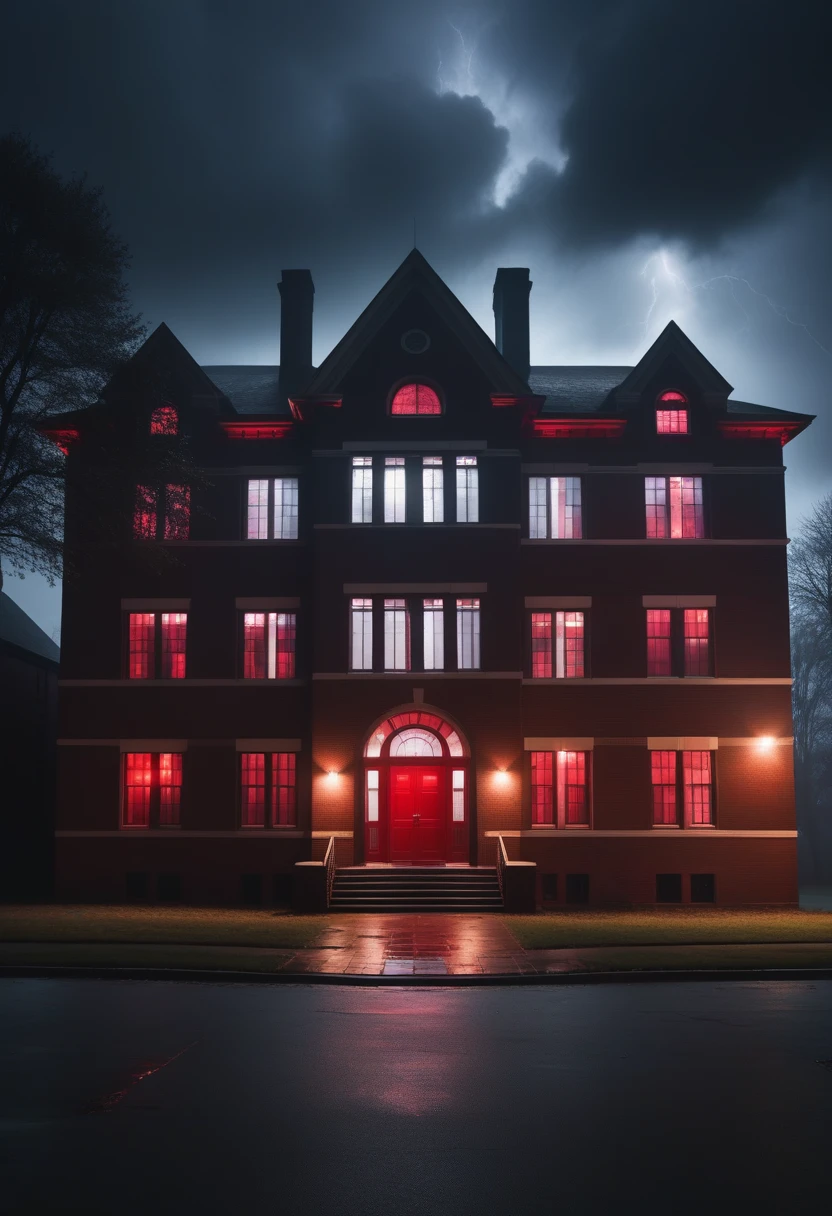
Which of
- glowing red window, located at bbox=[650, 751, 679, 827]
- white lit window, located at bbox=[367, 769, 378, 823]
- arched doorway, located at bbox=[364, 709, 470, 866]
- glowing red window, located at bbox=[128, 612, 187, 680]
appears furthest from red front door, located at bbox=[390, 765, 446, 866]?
glowing red window, located at bbox=[128, 612, 187, 680]

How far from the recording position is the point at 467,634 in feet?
97.8

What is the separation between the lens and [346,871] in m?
28.3

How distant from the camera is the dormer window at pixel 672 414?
103 ft

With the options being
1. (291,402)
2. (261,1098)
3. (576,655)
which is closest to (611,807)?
(576,655)

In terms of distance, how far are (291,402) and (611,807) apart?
12.9 m

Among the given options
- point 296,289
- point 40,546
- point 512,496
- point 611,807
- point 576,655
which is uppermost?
point 296,289

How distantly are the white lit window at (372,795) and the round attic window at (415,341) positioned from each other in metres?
10.7

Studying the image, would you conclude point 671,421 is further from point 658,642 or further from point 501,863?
point 501,863

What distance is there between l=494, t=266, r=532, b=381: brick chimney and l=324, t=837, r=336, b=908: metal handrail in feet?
48.5

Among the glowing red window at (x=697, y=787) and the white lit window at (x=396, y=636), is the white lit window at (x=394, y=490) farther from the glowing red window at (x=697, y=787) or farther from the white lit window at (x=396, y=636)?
the glowing red window at (x=697, y=787)

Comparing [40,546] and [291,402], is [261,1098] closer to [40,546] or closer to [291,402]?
[40,546]

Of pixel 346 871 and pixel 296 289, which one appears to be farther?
pixel 296 289

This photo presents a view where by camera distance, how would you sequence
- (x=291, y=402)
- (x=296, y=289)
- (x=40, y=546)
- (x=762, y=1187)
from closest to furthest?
1. (x=762, y=1187)
2. (x=40, y=546)
3. (x=291, y=402)
4. (x=296, y=289)

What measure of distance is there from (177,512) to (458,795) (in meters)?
10.1
